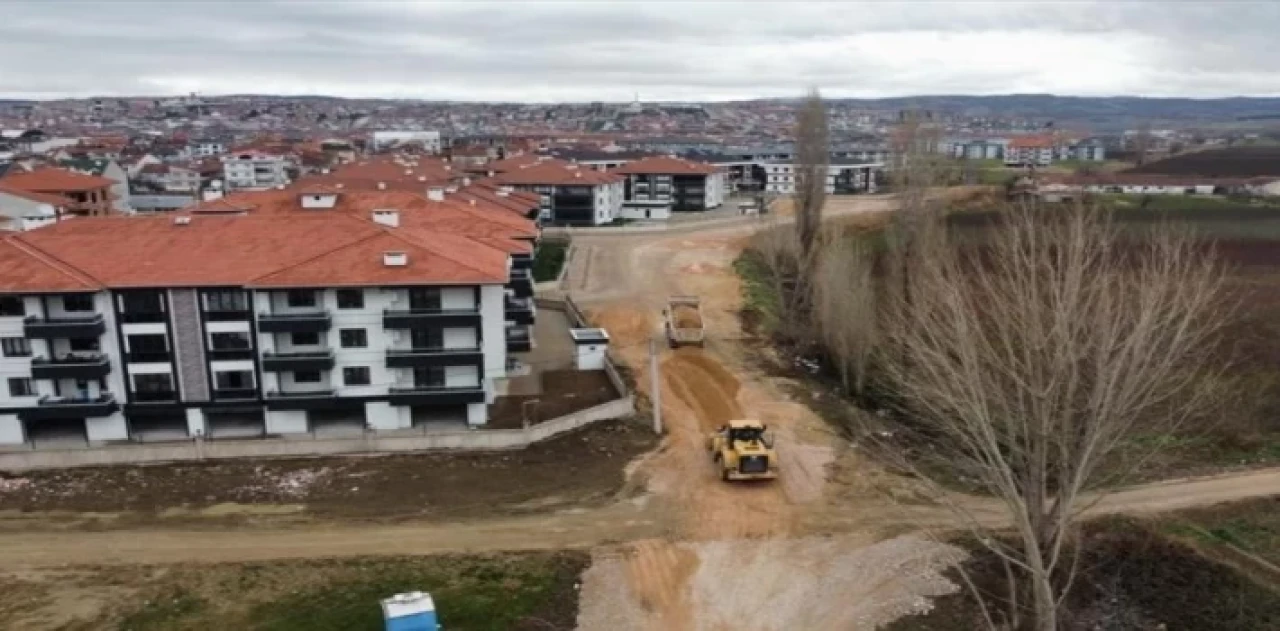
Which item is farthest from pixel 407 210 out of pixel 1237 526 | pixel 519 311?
pixel 1237 526

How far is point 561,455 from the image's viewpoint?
32906 mm

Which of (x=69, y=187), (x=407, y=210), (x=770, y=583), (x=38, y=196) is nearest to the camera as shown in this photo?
(x=770, y=583)

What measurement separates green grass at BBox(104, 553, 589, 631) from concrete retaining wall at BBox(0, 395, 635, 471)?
26.2 ft

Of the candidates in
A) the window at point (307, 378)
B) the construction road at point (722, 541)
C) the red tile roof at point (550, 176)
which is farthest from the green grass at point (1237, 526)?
the red tile roof at point (550, 176)

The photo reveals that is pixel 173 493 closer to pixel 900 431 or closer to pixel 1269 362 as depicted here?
pixel 900 431

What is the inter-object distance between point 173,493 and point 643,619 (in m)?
17.1

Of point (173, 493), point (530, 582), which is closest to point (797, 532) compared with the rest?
point (530, 582)

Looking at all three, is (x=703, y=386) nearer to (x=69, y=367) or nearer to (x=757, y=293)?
(x=757, y=293)

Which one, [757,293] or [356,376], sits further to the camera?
[757,293]

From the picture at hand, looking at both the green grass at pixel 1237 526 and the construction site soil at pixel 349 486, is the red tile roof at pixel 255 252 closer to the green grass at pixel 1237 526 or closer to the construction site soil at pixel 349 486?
the construction site soil at pixel 349 486

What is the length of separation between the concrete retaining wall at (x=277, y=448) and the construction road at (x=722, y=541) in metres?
5.17

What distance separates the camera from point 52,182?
7956 cm

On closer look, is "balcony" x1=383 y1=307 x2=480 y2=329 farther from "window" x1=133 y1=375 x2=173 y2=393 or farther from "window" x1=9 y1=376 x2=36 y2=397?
"window" x1=9 y1=376 x2=36 y2=397

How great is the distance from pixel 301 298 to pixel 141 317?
5.67m
